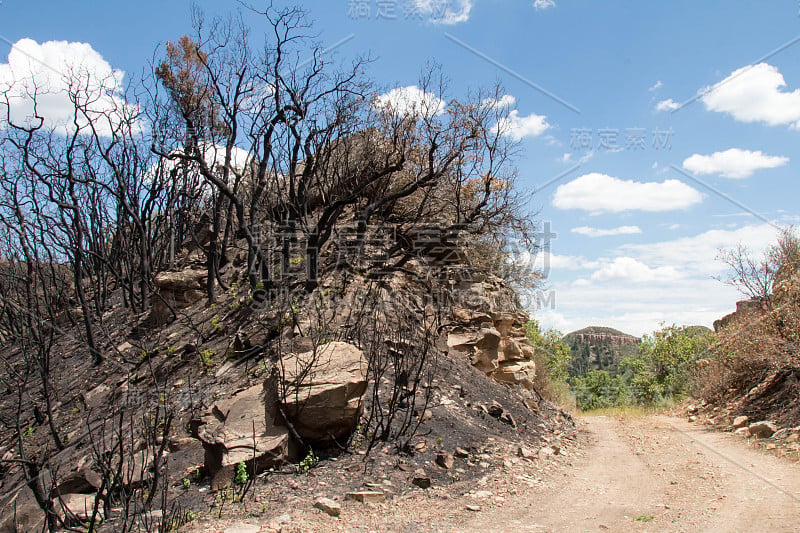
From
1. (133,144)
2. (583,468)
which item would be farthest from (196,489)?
(133,144)

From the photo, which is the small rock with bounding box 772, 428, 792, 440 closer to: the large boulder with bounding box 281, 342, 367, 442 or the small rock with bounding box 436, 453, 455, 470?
the small rock with bounding box 436, 453, 455, 470

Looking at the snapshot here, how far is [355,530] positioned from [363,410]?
2332mm

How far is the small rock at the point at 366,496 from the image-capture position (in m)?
5.36

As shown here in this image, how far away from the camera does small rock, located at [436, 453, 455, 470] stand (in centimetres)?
645

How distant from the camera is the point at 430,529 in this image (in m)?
4.83

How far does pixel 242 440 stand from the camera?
5875 millimetres

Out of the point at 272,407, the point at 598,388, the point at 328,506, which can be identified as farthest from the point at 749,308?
the point at 598,388

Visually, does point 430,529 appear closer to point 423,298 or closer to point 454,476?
point 454,476

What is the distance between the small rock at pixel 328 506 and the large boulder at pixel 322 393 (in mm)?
1186

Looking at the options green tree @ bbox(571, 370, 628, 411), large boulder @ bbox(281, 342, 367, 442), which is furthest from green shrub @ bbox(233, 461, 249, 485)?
green tree @ bbox(571, 370, 628, 411)

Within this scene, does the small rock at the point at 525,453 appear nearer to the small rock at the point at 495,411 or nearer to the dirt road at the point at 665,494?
the dirt road at the point at 665,494

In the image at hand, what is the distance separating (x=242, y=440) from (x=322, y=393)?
3.19 feet

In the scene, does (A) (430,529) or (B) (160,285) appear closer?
(A) (430,529)

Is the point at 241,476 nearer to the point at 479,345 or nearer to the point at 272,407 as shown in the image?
the point at 272,407
